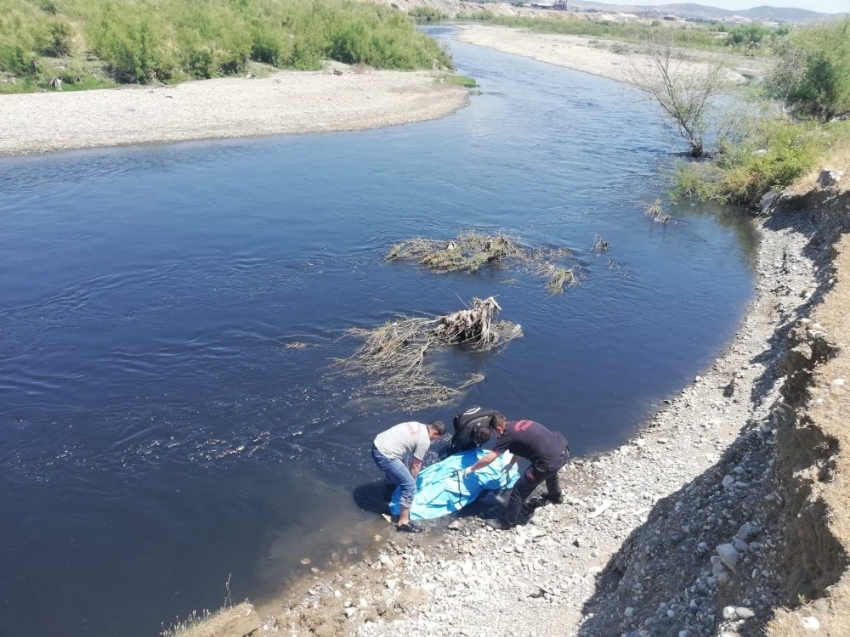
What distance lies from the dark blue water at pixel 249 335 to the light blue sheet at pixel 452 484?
95 centimetres

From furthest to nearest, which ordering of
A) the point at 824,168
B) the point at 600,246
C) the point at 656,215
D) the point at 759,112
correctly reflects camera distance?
the point at 759,112 → the point at 656,215 → the point at 824,168 → the point at 600,246

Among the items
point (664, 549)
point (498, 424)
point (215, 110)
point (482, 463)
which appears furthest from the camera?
point (215, 110)

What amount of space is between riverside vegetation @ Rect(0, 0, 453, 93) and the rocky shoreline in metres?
39.2

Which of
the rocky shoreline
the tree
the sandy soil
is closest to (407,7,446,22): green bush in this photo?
the sandy soil

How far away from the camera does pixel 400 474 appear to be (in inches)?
402

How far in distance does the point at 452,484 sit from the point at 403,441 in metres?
1.24

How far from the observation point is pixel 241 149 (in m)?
32.9

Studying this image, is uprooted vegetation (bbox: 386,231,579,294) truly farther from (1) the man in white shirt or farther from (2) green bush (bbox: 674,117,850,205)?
(2) green bush (bbox: 674,117,850,205)

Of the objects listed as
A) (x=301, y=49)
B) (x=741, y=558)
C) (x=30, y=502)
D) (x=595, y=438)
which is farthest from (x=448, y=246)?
(x=301, y=49)

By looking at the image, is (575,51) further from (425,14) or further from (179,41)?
(179,41)

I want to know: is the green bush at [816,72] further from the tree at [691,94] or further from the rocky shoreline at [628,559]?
the rocky shoreline at [628,559]

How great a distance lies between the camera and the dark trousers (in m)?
10.2

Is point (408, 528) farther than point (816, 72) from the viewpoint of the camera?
No

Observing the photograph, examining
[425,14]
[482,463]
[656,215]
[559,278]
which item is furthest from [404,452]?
[425,14]
